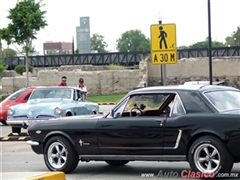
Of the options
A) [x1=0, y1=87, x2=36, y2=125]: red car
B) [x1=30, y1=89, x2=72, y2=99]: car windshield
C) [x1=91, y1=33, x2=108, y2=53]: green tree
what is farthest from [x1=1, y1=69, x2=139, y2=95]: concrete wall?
[x1=91, y1=33, x2=108, y2=53]: green tree

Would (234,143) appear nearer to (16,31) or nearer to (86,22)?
(16,31)

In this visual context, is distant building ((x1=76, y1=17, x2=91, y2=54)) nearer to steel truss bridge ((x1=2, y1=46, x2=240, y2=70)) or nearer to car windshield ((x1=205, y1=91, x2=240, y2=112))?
steel truss bridge ((x1=2, y1=46, x2=240, y2=70))

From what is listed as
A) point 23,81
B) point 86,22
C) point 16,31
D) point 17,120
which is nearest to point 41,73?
point 23,81

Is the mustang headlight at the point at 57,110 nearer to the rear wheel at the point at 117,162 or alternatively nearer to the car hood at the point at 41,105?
the car hood at the point at 41,105

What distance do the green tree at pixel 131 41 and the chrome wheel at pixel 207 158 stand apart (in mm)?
163276

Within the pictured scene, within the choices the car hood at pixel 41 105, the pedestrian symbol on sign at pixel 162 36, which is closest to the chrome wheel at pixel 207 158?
the car hood at pixel 41 105

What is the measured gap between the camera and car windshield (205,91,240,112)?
9.96 m

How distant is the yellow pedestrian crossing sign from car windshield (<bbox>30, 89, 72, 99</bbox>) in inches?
117

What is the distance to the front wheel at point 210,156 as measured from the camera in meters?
9.36

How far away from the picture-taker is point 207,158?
375 inches

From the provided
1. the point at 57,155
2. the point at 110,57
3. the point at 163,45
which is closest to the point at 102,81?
the point at 110,57

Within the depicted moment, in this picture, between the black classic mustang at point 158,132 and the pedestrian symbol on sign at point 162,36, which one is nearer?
the black classic mustang at point 158,132

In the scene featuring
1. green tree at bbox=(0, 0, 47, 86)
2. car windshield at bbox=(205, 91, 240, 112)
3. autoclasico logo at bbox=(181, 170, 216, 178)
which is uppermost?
green tree at bbox=(0, 0, 47, 86)

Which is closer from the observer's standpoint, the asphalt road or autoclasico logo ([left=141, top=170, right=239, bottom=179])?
autoclasico logo ([left=141, top=170, right=239, bottom=179])
